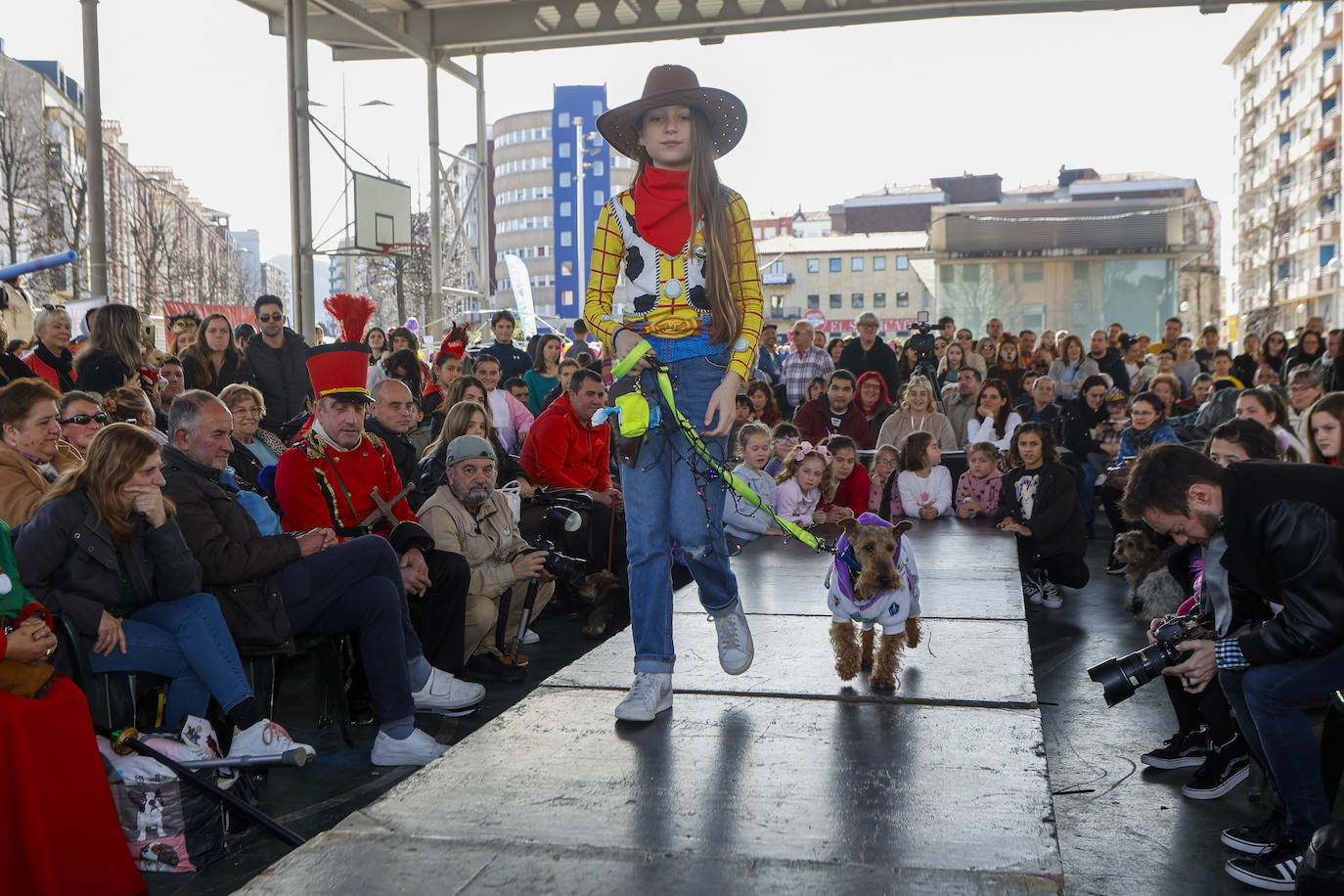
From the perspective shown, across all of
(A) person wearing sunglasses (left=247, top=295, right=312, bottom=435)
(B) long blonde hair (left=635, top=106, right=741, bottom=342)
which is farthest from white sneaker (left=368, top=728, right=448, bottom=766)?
(A) person wearing sunglasses (left=247, top=295, right=312, bottom=435)

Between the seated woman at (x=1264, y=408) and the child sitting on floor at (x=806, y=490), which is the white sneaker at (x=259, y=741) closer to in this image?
the child sitting on floor at (x=806, y=490)

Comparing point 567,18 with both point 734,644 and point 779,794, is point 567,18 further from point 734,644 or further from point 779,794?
point 779,794

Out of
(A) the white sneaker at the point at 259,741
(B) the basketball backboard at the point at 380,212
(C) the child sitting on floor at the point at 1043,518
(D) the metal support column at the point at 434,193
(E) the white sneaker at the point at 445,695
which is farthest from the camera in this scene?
(D) the metal support column at the point at 434,193

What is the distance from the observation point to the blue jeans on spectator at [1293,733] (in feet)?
11.2

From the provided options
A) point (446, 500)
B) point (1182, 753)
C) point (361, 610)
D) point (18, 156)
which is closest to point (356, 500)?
point (446, 500)

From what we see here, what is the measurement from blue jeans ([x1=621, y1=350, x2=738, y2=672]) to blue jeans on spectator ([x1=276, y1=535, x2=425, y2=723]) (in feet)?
4.41

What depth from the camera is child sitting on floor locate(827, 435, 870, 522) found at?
27.7 feet

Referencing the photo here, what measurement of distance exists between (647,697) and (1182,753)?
2.35 metres

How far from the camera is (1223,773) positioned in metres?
4.21

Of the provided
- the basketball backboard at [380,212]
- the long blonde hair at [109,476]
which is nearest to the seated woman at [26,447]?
the long blonde hair at [109,476]

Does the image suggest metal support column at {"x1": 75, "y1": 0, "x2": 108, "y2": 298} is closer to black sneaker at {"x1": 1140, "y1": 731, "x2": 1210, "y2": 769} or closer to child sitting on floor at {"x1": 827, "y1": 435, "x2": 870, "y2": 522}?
Result: child sitting on floor at {"x1": 827, "y1": 435, "x2": 870, "y2": 522}

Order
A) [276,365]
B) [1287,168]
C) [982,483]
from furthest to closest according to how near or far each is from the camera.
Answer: [1287,168]
[276,365]
[982,483]

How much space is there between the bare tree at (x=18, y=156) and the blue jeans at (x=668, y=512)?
25856 mm

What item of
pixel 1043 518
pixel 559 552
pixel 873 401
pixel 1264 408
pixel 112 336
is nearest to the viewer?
pixel 559 552
